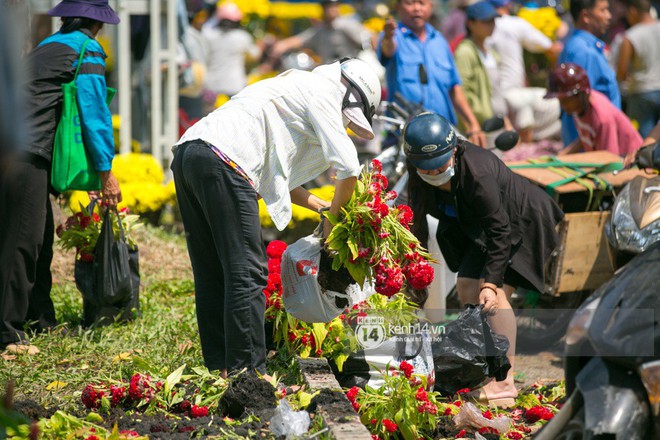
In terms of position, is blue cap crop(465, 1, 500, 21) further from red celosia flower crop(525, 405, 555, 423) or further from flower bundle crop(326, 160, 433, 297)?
red celosia flower crop(525, 405, 555, 423)

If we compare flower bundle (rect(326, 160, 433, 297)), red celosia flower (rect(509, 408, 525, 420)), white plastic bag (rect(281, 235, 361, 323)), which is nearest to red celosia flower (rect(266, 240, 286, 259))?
white plastic bag (rect(281, 235, 361, 323))

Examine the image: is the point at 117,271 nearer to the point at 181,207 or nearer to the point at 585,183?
the point at 181,207

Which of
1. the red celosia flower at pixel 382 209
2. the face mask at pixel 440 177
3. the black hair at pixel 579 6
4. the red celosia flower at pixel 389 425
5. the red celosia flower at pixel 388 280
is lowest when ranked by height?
the red celosia flower at pixel 389 425

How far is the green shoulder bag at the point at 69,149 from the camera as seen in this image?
578cm

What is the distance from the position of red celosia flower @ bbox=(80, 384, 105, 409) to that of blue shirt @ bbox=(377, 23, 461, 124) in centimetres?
435

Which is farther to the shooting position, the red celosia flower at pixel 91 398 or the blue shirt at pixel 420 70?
the blue shirt at pixel 420 70

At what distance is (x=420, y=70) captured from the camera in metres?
8.38

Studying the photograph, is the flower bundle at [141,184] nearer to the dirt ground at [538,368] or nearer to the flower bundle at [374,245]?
the dirt ground at [538,368]

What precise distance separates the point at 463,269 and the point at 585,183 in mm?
1358

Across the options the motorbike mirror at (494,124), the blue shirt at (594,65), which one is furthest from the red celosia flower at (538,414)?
the blue shirt at (594,65)

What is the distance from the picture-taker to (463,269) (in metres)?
5.80

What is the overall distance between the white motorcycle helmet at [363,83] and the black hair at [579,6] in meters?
5.15

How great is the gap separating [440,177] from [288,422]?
5.62ft

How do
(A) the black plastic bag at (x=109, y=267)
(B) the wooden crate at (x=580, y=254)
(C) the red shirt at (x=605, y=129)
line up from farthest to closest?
(C) the red shirt at (x=605, y=129) → (B) the wooden crate at (x=580, y=254) → (A) the black plastic bag at (x=109, y=267)
